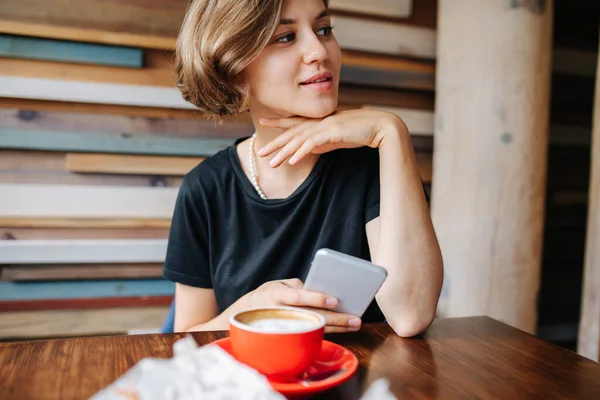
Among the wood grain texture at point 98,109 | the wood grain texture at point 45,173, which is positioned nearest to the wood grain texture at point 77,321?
the wood grain texture at point 45,173

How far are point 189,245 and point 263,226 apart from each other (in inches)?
9.1

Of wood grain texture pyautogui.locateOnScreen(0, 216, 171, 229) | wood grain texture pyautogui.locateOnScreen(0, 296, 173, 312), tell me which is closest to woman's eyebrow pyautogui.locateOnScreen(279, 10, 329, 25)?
wood grain texture pyautogui.locateOnScreen(0, 216, 171, 229)

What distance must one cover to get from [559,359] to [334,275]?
46 cm

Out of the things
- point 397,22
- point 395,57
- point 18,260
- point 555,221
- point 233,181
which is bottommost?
point 18,260

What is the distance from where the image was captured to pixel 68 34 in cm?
231

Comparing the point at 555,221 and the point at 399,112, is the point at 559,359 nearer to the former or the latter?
the point at 399,112

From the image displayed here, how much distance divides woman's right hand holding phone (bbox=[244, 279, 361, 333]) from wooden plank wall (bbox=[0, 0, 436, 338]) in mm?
1509

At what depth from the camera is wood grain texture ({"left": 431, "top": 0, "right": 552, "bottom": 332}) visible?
245 cm

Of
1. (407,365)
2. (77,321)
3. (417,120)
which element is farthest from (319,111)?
(77,321)

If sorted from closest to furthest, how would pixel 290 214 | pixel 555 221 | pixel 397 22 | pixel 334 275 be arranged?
pixel 334 275
pixel 290 214
pixel 397 22
pixel 555 221

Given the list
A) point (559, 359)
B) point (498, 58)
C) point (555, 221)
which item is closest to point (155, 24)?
point (498, 58)

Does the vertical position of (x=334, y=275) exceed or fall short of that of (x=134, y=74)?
it falls short

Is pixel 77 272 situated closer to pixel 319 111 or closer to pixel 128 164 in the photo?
pixel 128 164

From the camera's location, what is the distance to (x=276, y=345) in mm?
757
